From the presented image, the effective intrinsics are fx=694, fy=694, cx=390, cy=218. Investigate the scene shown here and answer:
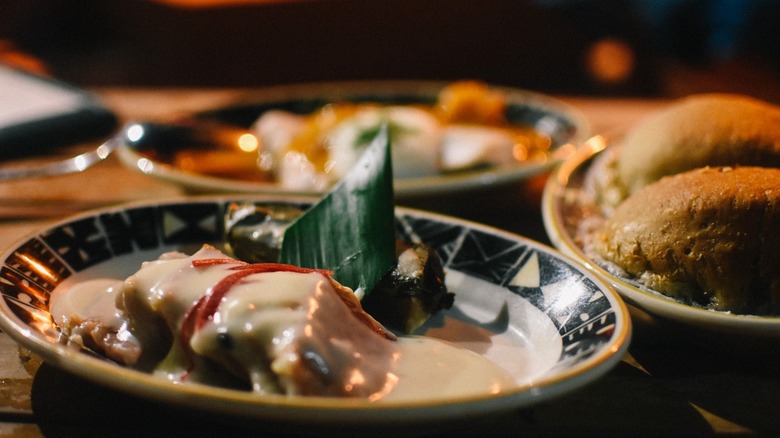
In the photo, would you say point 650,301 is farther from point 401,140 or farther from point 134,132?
point 134,132

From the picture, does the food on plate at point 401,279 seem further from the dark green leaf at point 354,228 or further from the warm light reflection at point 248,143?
the warm light reflection at point 248,143

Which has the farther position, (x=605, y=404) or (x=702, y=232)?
(x=702, y=232)

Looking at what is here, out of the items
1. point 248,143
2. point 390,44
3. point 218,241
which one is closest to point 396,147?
point 248,143

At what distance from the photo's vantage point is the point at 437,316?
1.47m

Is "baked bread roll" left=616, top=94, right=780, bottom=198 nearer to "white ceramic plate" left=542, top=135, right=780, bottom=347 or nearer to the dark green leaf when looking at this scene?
"white ceramic plate" left=542, top=135, right=780, bottom=347

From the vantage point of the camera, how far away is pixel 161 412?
1.13m

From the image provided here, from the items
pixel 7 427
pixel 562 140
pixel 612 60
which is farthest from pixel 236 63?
pixel 7 427

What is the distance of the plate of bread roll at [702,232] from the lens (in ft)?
4.42

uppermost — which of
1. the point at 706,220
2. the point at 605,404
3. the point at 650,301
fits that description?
the point at 706,220

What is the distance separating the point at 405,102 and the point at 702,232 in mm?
2229

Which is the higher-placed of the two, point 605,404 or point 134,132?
point 134,132

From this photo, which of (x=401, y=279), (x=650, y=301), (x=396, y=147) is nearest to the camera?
(x=650, y=301)

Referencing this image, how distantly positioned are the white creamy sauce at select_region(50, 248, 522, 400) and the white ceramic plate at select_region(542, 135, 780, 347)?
0.91ft

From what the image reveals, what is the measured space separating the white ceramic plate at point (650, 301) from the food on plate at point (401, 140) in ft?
2.08
